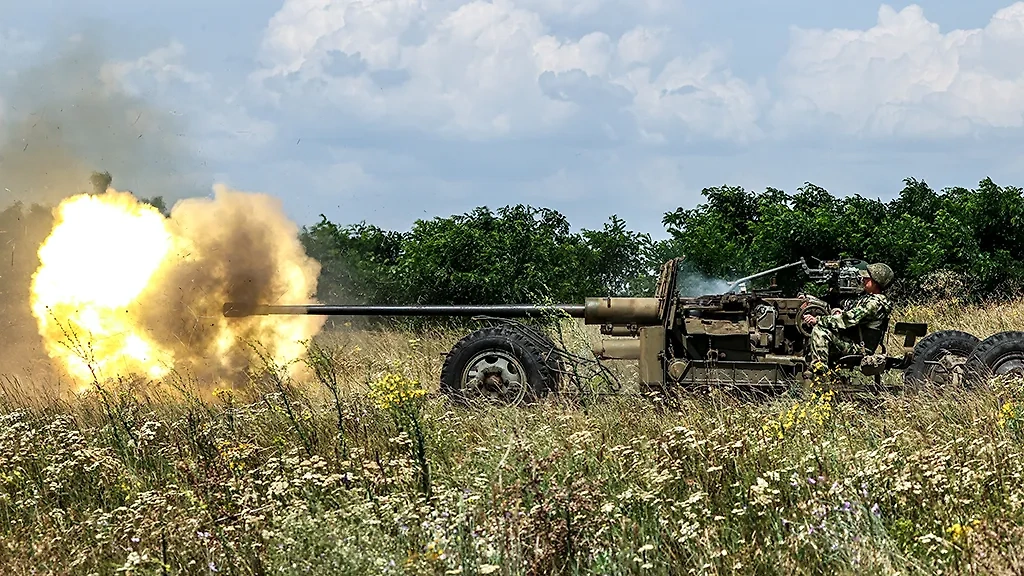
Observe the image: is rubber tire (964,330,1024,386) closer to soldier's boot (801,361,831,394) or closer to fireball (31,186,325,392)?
soldier's boot (801,361,831,394)

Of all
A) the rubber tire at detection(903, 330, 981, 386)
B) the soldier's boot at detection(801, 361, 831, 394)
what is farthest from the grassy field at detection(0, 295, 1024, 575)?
the rubber tire at detection(903, 330, 981, 386)

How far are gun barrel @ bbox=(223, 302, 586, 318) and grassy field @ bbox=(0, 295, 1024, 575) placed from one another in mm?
2466

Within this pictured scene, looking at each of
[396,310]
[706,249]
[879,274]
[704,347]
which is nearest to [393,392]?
[704,347]

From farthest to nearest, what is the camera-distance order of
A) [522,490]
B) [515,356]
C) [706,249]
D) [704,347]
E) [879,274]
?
[706,249], [704,347], [515,356], [879,274], [522,490]

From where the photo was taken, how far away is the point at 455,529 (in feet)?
17.3

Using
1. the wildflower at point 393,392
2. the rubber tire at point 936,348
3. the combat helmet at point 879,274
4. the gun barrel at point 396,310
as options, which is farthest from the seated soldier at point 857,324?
the wildflower at point 393,392

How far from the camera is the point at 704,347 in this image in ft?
35.2

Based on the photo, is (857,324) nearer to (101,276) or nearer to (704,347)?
(704,347)

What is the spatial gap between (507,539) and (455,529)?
27 centimetres

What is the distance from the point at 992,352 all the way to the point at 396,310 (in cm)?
613

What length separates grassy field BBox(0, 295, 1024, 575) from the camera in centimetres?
518

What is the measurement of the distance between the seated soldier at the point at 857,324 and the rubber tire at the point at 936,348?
427 mm

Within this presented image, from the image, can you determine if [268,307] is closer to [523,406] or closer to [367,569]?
[523,406]

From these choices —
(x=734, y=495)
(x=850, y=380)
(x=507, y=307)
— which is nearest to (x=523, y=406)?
(x=507, y=307)
